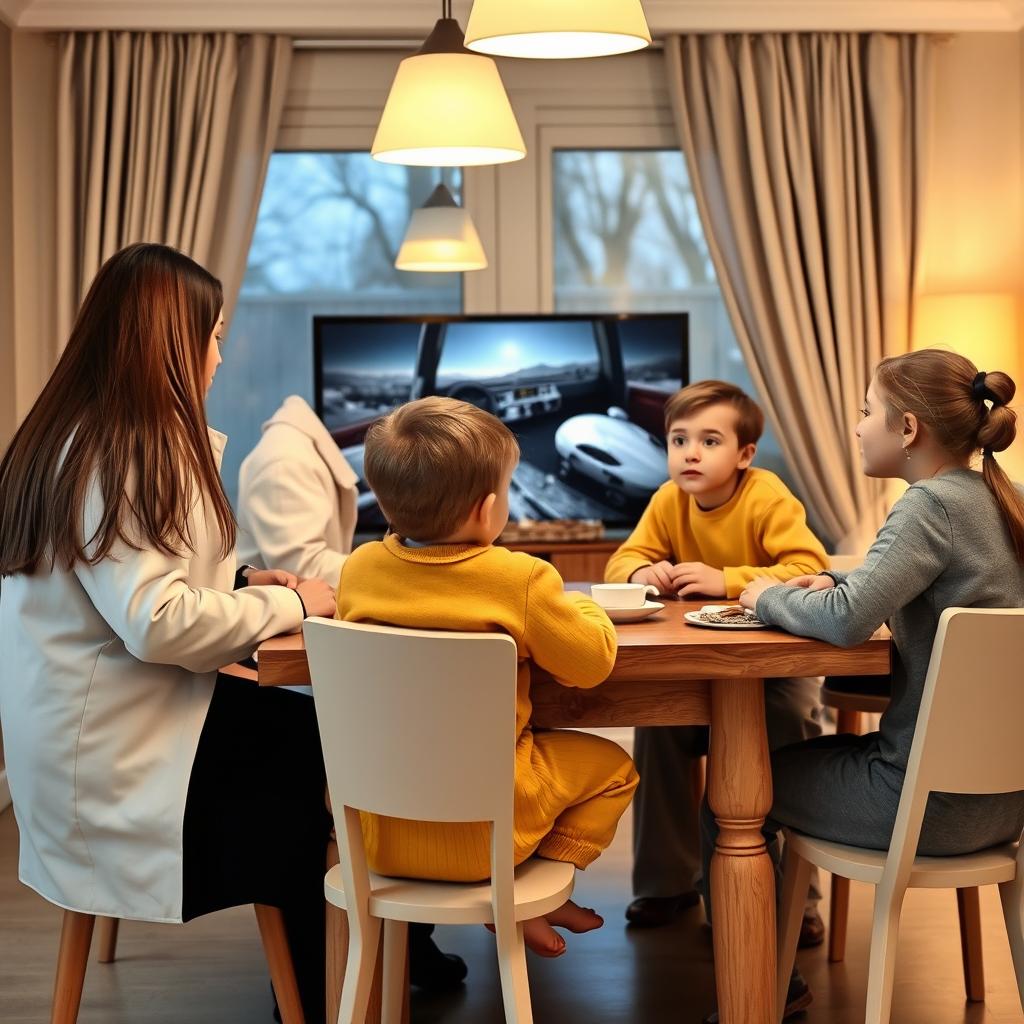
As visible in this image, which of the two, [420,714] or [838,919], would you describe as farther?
[838,919]

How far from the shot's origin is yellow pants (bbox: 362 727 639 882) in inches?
71.2

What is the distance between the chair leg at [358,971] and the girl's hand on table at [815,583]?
826 mm

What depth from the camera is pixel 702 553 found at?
273 centimetres

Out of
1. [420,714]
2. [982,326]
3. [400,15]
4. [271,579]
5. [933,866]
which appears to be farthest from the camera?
[400,15]

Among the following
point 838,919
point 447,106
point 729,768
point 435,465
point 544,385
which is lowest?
point 838,919

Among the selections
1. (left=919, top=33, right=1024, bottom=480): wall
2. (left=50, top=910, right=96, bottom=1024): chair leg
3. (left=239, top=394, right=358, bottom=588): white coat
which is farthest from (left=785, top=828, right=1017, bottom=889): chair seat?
(left=919, top=33, right=1024, bottom=480): wall

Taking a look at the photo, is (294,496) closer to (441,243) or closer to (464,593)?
(464,593)

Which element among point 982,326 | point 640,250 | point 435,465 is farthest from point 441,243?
point 435,465

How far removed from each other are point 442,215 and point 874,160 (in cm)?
167

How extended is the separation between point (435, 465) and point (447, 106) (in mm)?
921

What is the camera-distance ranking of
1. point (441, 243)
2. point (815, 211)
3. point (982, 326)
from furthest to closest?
point (815, 211) < point (982, 326) < point (441, 243)

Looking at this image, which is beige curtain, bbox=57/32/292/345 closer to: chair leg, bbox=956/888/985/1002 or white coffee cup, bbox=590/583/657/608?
white coffee cup, bbox=590/583/657/608

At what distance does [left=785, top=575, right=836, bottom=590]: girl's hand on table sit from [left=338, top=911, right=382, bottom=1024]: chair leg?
0.83 metres

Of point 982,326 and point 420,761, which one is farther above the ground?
point 982,326
